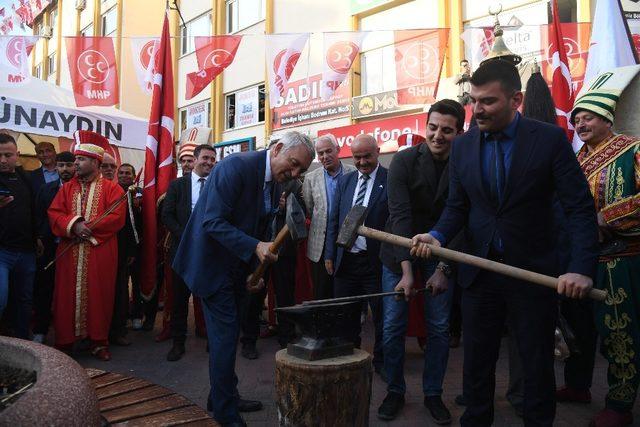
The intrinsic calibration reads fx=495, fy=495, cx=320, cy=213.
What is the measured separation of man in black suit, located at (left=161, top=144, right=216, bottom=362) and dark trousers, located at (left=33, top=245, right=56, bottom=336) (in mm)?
1272

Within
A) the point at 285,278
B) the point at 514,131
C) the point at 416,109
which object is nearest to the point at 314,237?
the point at 285,278

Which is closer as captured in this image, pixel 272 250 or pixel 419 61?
pixel 272 250

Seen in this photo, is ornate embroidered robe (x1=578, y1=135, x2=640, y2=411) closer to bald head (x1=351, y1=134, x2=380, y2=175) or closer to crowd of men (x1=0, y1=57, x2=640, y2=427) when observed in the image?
crowd of men (x1=0, y1=57, x2=640, y2=427)

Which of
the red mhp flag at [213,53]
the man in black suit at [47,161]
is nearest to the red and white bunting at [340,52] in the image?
the red mhp flag at [213,53]

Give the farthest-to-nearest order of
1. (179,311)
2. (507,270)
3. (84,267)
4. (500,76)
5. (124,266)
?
1. (124,266)
2. (179,311)
3. (84,267)
4. (500,76)
5. (507,270)

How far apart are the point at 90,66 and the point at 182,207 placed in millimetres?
4952

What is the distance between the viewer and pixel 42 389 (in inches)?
51.0

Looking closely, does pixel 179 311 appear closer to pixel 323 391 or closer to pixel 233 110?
pixel 323 391

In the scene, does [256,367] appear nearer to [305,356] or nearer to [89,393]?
[305,356]

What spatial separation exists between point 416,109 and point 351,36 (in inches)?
156

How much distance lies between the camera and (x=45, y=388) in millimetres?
1304

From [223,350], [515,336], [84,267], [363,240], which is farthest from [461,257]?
[84,267]

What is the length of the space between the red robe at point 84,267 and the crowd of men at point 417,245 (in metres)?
0.01

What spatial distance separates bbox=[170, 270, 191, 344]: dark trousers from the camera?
4.78 m
